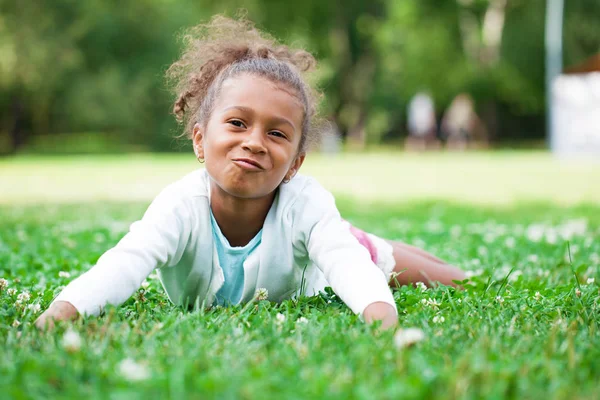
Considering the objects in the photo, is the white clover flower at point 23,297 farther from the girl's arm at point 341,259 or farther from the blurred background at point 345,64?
the blurred background at point 345,64

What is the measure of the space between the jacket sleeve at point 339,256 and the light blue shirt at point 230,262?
293mm

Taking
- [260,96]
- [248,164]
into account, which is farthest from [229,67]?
[248,164]

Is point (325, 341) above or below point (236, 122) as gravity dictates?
below

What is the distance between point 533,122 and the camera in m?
42.2

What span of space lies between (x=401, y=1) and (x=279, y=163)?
155 feet

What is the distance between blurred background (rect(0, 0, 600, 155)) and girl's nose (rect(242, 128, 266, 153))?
3096cm

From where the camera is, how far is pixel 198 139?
359 centimetres

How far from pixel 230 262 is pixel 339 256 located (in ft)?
1.92

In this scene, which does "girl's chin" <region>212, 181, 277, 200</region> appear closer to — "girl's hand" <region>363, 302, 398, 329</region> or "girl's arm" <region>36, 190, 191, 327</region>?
"girl's arm" <region>36, 190, 191, 327</region>

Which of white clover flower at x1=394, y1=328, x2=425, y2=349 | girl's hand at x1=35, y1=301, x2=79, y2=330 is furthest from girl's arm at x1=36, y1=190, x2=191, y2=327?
white clover flower at x1=394, y1=328, x2=425, y2=349

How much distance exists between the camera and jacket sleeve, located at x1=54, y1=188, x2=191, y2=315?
2.84m

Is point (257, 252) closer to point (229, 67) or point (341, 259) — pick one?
point (341, 259)

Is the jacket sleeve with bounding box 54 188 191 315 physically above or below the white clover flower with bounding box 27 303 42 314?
above

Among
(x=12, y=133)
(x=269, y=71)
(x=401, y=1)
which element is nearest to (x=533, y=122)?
(x=401, y=1)
